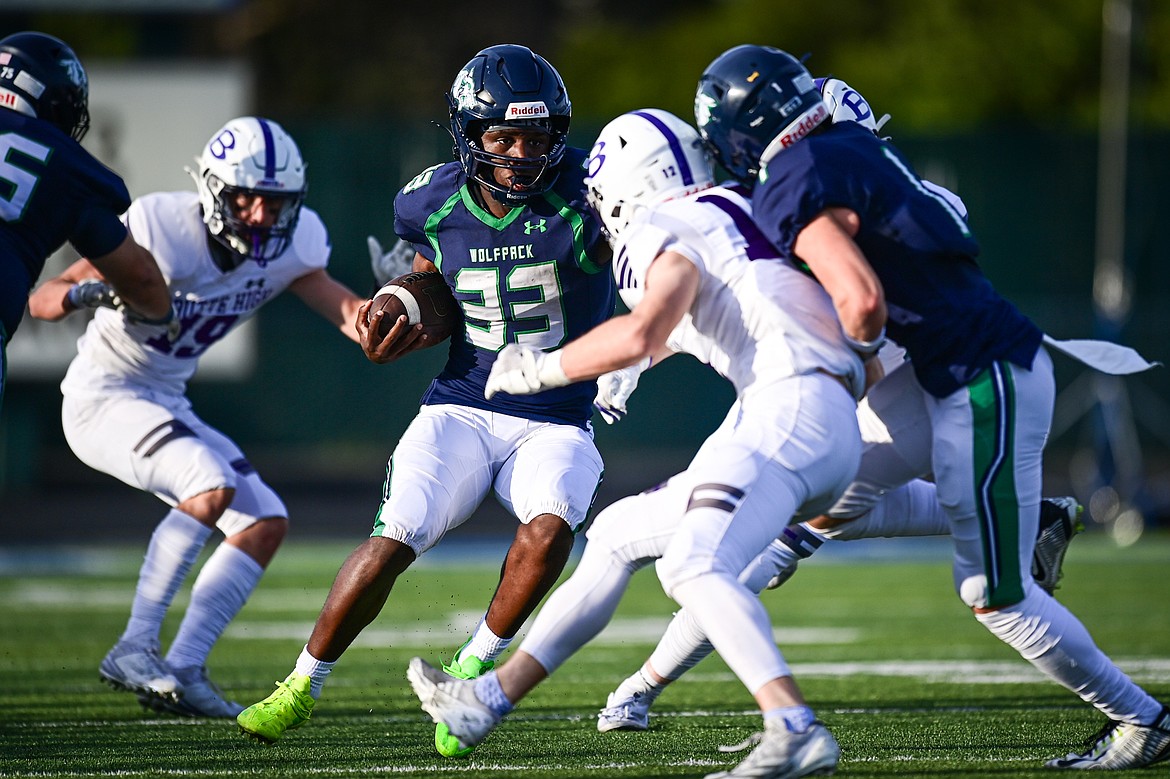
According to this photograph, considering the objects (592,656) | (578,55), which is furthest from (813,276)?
(578,55)

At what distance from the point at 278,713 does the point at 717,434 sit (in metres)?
1.36

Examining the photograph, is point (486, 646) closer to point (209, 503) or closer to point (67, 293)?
point (209, 503)

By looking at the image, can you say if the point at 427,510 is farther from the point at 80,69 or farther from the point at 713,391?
Result: the point at 713,391

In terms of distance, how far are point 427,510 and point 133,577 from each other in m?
5.24

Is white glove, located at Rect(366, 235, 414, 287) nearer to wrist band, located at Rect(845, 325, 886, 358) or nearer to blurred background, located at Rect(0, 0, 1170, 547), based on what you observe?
wrist band, located at Rect(845, 325, 886, 358)

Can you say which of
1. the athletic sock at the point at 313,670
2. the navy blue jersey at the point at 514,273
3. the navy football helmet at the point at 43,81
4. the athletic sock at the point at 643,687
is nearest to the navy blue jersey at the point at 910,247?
the navy blue jersey at the point at 514,273

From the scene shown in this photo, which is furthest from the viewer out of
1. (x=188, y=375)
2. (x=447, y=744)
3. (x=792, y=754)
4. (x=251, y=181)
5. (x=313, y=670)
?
(x=188, y=375)

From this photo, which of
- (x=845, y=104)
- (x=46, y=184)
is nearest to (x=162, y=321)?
(x=46, y=184)

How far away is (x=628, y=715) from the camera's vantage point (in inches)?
170

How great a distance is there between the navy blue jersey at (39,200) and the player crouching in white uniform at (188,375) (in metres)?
0.54

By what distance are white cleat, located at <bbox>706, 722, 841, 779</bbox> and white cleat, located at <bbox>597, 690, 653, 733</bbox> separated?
1135 mm

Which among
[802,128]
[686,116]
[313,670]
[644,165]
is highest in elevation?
[802,128]

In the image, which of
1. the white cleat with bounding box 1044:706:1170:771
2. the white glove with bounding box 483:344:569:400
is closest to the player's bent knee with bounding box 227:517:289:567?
the white glove with bounding box 483:344:569:400

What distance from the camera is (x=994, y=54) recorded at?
16438mm
